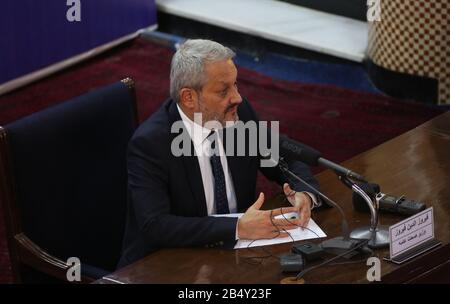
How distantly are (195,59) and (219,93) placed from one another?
0.44 ft

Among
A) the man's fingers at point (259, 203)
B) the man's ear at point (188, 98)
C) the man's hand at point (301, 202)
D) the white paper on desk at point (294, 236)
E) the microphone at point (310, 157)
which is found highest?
the man's ear at point (188, 98)

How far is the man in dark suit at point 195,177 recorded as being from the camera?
3180 mm

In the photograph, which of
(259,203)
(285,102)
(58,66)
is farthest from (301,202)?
(58,66)

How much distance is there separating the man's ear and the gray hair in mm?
17

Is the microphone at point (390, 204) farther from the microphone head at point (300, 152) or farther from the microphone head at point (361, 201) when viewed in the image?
the microphone head at point (300, 152)

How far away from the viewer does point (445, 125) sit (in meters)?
3.96

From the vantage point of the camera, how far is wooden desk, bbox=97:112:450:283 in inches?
118

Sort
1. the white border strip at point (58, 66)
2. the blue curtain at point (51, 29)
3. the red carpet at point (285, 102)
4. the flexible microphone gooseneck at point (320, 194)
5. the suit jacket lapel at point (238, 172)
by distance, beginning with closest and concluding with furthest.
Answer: the flexible microphone gooseneck at point (320, 194)
the suit jacket lapel at point (238, 172)
the red carpet at point (285, 102)
the blue curtain at point (51, 29)
the white border strip at point (58, 66)

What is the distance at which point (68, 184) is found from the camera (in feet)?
11.6

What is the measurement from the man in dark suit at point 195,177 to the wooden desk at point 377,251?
0.23 feet

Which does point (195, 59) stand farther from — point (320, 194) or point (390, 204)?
point (390, 204)

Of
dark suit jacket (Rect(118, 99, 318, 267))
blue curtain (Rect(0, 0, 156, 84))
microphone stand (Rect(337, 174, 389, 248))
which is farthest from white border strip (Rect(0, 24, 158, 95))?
microphone stand (Rect(337, 174, 389, 248))

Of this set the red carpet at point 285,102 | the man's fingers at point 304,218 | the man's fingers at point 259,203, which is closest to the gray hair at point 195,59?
the man's fingers at point 259,203
